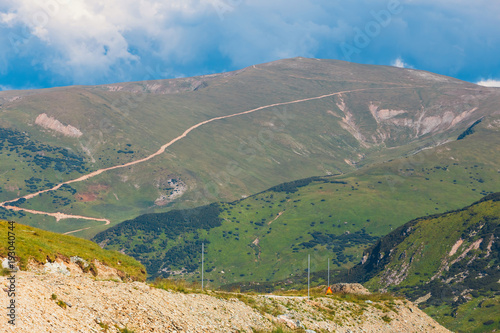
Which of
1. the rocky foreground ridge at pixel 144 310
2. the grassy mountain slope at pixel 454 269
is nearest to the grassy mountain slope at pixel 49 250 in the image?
the rocky foreground ridge at pixel 144 310

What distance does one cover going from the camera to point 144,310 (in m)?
32.1

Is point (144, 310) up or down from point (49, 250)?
down

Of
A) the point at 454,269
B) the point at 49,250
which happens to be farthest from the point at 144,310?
the point at 454,269

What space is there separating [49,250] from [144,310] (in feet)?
60.5

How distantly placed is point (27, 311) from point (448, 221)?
193m

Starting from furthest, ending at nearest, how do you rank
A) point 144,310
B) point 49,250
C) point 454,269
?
point 454,269 < point 49,250 < point 144,310

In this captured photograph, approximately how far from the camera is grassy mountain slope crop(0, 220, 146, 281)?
4141cm

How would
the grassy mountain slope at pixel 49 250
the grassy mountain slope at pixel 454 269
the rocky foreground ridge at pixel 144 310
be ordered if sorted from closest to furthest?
the rocky foreground ridge at pixel 144 310 < the grassy mountain slope at pixel 49 250 < the grassy mountain slope at pixel 454 269

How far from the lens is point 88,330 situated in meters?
27.0

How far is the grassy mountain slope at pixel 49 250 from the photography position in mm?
41406

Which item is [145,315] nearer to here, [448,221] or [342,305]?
[342,305]

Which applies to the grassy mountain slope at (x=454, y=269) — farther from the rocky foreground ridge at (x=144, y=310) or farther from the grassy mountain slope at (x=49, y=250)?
the grassy mountain slope at (x=49, y=250)

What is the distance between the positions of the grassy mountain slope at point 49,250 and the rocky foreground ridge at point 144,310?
1.51 meters

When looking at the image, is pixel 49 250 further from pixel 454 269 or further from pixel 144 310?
pixel 454 269
